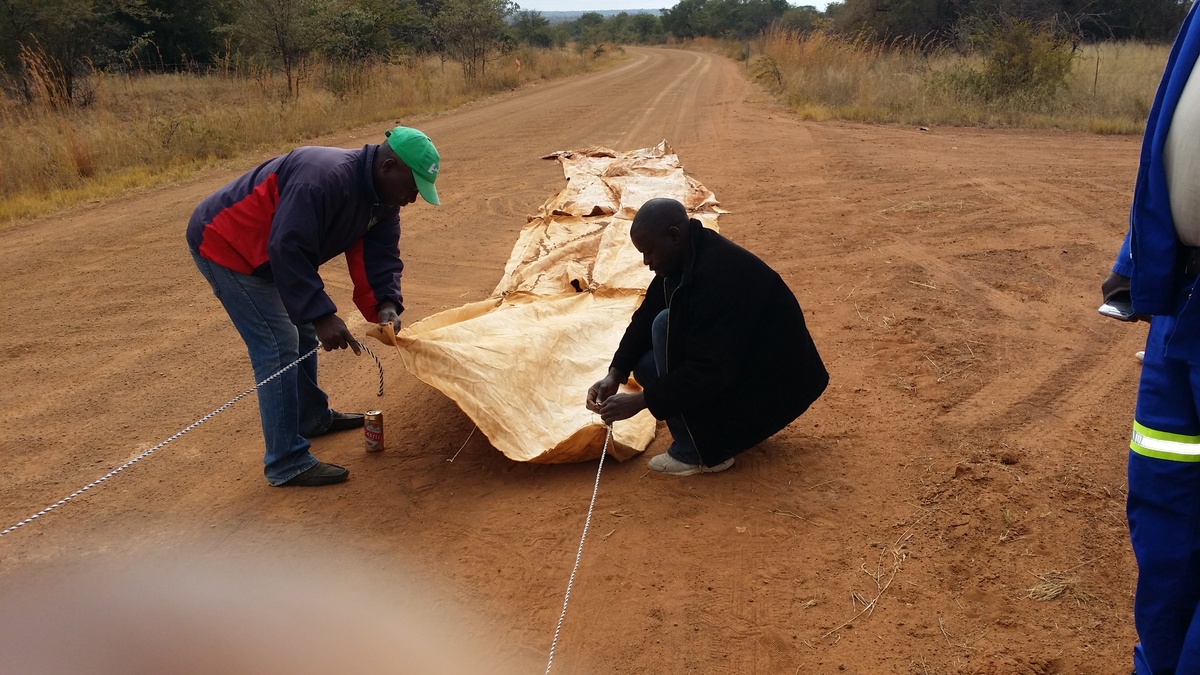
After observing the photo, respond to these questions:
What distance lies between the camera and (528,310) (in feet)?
16.4

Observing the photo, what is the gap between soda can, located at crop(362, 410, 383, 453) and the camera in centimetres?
403

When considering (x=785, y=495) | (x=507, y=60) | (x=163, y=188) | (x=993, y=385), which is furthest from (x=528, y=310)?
(x=507, y=60)

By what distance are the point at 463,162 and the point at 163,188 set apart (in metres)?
3.56

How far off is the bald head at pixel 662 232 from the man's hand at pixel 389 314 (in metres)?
1.25

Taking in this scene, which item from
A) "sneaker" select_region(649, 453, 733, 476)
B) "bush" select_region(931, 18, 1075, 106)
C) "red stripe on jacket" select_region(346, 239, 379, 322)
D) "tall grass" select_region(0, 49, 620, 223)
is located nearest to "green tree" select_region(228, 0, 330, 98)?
"tall grass" select_region(0, 49, 620, 223)

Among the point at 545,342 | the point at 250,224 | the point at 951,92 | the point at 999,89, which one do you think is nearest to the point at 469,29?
the point at 951,92

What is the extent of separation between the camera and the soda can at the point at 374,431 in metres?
4.03

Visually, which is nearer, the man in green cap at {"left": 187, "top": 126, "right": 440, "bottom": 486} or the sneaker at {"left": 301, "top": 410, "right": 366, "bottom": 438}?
the man in green cap at {"left": 187, "top": 126, "right": 440, "bottom": 486}

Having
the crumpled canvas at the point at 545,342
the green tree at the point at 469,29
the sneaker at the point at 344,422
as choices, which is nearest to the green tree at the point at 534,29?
the green tree at the point at 469,29

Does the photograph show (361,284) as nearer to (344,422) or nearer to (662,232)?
(344,422)

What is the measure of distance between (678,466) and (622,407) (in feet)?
1.56

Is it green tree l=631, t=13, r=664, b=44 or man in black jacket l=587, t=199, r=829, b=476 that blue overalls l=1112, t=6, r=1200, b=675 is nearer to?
man in black jacket l=587, t=199, r=829, b=476

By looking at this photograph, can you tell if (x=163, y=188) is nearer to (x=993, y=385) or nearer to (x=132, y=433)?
(x=132, y=433)

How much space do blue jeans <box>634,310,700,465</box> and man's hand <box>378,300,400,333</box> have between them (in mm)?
1088
